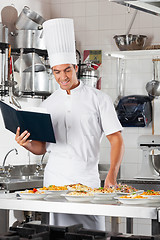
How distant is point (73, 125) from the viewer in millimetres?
3012

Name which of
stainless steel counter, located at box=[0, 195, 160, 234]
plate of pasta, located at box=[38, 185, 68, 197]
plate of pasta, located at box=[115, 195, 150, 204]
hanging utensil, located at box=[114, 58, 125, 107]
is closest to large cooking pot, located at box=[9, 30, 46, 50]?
hanging utensil, located at box=[114, 58, 125, 107]

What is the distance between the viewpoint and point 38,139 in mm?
2797

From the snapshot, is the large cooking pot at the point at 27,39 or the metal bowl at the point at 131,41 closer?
the large cooking pot at the point at 27,39

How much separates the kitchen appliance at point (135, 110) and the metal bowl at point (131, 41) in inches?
21.0

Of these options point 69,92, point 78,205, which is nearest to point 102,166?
point 69,92

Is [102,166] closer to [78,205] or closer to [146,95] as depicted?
[146,95]

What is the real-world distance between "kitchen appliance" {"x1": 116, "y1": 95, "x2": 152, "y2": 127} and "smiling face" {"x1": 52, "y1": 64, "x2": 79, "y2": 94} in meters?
2.33

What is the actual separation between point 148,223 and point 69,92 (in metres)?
2.65

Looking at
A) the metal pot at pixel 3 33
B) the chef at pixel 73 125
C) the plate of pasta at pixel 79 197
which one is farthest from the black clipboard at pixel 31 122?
the metal pot at pixel 3 33

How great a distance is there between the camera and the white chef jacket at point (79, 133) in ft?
9.70

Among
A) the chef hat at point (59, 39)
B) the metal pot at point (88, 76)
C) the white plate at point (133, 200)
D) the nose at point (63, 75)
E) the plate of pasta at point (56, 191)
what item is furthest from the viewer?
the metal pot at point (88, 76)

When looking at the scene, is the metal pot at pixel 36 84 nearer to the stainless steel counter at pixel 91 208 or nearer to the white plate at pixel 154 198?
the stainless steel counter at pixel 91 208

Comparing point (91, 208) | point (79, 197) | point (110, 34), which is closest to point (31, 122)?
point (79, 197)

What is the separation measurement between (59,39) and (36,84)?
1.84 m
